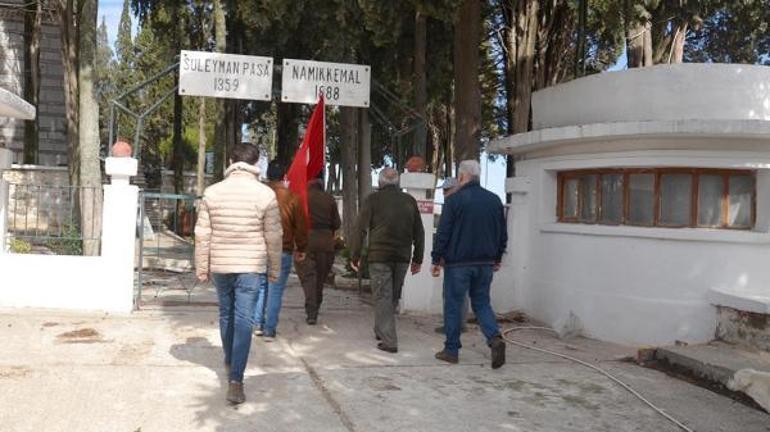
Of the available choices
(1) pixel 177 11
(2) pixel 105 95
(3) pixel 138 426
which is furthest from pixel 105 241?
(2) pixel 105 95

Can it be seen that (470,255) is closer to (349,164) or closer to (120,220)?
(120,220)

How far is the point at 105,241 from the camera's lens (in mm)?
7934

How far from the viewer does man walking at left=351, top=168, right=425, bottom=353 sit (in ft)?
22.5

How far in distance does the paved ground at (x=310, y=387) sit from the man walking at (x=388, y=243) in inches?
12.5

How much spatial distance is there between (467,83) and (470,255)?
5.06m

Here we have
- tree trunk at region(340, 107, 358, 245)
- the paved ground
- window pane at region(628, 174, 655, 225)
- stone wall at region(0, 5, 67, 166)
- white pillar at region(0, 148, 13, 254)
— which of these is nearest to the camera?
the paved ground

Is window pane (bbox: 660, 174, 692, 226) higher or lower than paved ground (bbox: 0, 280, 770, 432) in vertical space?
higher

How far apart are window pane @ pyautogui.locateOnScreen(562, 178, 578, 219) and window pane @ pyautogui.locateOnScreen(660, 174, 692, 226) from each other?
3.76 feet

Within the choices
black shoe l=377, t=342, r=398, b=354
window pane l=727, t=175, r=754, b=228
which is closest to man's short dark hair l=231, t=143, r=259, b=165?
black shoe l=377, t=342, r=398, b=354

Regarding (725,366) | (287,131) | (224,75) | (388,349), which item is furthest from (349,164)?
(725,366)

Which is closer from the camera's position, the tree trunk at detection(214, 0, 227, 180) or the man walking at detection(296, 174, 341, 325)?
the man walking at detection(296, 174, 341, 325)

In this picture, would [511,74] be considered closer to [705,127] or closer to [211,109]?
[705,127]

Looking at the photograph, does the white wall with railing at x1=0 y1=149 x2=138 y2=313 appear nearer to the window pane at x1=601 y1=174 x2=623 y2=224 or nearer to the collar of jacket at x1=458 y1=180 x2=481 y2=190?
the collar of jacket at x1=458 y1=180 x2=481 y2=190

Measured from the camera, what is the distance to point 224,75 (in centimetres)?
910
